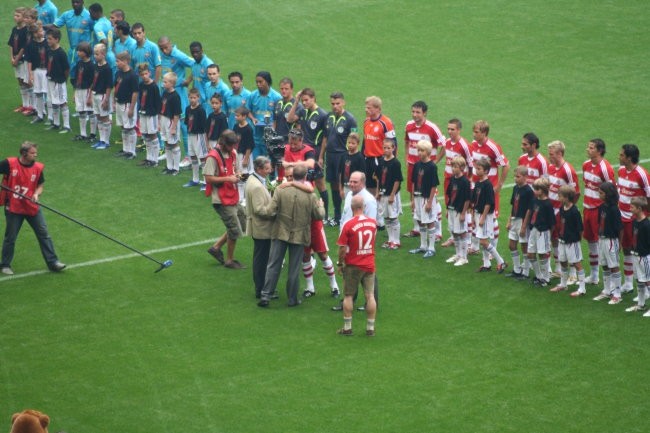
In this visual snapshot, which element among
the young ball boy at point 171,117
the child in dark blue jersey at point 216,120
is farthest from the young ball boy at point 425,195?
the young ball boy at point 171,117

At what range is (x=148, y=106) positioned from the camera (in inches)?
817

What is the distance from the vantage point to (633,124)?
73.9 ft

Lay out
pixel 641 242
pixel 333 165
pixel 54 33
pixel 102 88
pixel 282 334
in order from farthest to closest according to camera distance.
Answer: pixel 54 33
pixel 102 88
pixel 333 165
pixel 641 242
pixel 282 334

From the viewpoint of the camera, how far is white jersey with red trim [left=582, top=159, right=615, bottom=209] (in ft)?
49.8

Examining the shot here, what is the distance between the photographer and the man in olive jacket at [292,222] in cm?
1462

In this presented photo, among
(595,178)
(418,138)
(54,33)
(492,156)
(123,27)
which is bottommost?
(595,178)

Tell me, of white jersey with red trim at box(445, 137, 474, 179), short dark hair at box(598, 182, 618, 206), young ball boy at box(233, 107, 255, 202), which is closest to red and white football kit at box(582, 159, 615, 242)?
short dark hair at box(598, 182, 618, 206)

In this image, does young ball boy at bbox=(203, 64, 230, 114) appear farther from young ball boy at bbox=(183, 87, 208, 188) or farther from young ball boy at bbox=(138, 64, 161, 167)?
young ball boy at bbox=(138, 64, 161, 167)

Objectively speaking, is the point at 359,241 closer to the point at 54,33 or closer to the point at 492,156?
the point at 492,156

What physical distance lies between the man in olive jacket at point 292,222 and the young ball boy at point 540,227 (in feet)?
10.0

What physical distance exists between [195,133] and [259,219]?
18.3 feet

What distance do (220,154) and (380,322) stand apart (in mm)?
3603

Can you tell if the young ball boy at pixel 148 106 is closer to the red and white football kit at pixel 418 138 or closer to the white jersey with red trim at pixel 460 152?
the red and white football kit at pixel 418 138

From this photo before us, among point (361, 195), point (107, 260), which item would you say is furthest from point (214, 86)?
point (361, 195)
